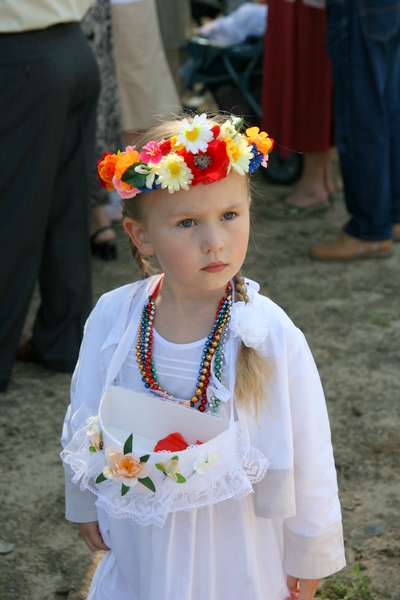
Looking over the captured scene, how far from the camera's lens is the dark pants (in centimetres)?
305

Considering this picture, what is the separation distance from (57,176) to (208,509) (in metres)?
2.00

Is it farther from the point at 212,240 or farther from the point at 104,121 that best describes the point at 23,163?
the point at 104,121

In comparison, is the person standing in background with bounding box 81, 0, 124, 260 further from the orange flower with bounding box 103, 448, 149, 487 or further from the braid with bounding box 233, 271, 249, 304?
the orange flower with bounding box 103, 448, 149, 487

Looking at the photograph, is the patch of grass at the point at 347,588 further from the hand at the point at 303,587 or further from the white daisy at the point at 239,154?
the white daisy at the point at 239,154

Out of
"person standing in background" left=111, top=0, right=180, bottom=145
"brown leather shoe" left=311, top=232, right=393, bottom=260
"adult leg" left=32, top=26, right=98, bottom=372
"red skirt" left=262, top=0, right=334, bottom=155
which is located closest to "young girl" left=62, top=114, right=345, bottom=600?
"adult leg" left=32, top=26, right=98, bottom=372

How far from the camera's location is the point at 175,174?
1.62m

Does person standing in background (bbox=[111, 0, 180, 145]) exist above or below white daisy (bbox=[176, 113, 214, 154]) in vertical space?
below

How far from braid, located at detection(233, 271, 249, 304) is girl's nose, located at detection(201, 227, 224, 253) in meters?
0.18

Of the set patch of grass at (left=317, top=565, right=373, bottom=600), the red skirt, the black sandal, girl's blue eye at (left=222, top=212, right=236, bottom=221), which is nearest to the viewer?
girl's blue eye at (left=222, top=212, right=236, bottom=221)

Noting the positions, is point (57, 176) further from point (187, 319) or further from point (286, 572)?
point (286, 572)

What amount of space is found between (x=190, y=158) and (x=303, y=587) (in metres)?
1.02

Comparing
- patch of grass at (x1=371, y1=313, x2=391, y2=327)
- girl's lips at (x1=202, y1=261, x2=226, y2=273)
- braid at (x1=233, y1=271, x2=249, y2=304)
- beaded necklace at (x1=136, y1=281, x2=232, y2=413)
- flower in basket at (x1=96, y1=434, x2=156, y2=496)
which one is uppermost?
girl's lips at (x1=202, y1=261, x2=226, y2=273)

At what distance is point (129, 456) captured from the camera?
164cm

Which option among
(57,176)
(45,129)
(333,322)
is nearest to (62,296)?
(57,176)
